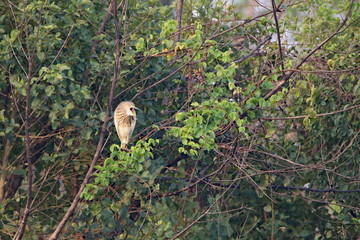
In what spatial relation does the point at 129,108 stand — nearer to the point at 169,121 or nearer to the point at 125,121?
the point at 125,121

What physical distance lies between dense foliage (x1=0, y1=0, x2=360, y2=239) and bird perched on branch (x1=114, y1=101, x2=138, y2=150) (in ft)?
0.52

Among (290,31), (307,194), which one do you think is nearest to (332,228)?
(307,194)

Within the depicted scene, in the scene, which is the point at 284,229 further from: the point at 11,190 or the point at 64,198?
the point at 11,190

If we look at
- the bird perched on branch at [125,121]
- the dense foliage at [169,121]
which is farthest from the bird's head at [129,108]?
the dense foliage at [169,121]

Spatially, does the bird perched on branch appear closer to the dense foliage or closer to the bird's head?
the bird's head

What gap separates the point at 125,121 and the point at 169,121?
1.98ft

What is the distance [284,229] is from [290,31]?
6.48 ft

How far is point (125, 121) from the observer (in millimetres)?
5203

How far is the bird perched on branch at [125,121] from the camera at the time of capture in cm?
516

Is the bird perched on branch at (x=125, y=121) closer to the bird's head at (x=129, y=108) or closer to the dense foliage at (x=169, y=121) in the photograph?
the bird's head at (x=129, y=108)

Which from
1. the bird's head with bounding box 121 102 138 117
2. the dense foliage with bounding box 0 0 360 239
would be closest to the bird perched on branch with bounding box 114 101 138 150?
the bird's head with bounding box 121 102 138 117

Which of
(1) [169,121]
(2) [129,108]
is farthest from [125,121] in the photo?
(1) [169,121]

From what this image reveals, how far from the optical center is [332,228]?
→ 6.83 m

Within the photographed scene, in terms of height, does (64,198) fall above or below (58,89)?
below
